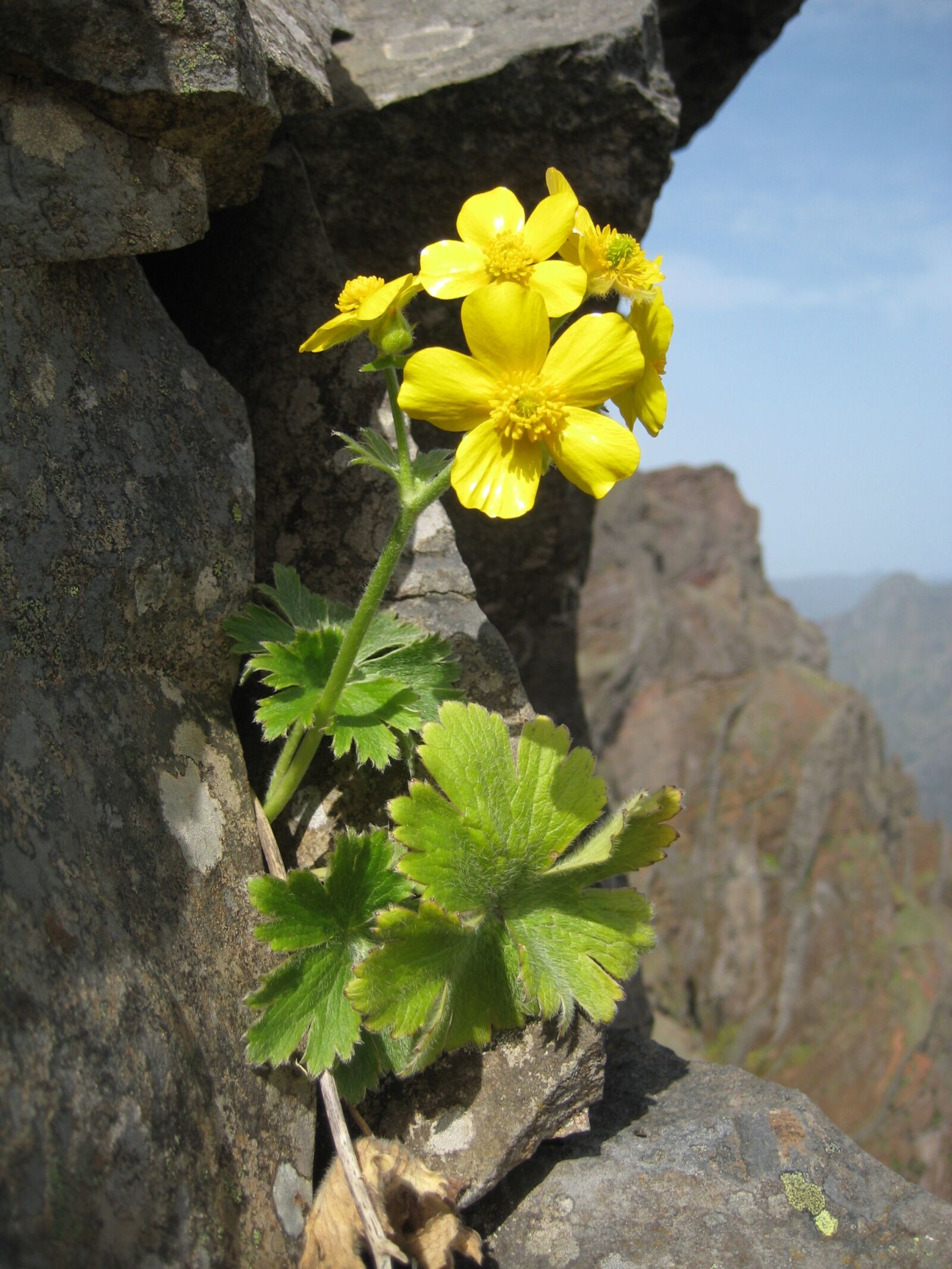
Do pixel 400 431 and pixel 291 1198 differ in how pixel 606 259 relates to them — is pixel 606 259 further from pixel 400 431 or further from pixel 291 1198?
pixel 291 1198

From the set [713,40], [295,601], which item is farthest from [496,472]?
[713,40]

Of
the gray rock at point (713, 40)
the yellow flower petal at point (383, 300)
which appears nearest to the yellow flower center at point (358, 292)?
the yellow flower petal at point (383, 300)

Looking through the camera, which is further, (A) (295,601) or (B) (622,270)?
(A) (295,601)

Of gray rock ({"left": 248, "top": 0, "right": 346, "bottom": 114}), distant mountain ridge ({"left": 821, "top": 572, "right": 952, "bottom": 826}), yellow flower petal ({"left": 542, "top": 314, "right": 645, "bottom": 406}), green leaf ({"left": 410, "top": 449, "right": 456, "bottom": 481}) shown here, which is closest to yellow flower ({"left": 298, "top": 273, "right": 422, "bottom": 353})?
green leaf ({"left": 410, "top": 449, "right": 456, "bottom": 481})

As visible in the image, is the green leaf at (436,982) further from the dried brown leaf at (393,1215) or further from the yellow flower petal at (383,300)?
the yellow flower petal at (383,300)

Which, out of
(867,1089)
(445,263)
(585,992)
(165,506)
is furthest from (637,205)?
(867,1089)

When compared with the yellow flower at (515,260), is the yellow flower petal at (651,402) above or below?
below
